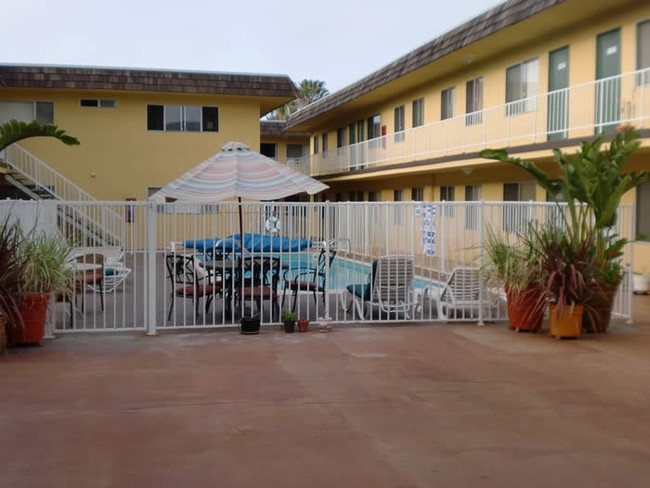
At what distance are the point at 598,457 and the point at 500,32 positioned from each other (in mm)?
15022

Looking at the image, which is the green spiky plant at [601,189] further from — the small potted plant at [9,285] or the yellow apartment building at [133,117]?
the yellow apartment building at [133,117]

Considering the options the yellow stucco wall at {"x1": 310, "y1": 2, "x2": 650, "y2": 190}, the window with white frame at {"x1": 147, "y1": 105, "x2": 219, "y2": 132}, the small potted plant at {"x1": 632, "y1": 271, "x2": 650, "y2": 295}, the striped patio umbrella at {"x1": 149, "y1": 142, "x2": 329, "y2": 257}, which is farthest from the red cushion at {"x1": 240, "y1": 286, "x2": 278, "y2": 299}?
the window with white frame at {"x1": 147, "y1": 105, "x2": 219, "y2": 132}

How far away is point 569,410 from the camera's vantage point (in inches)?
259

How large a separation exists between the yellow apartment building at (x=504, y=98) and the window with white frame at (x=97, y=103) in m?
9.35

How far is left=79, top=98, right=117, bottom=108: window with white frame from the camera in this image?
27.2m

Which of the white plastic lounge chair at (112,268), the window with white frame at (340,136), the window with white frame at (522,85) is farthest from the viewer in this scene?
the window with white frame at (340,136)

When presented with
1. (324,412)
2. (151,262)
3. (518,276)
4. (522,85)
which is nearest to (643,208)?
(522,85)

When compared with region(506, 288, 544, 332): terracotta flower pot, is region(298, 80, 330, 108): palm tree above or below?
above

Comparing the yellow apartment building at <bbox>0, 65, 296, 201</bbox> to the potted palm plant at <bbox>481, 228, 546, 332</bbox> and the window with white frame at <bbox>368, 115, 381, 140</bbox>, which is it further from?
the potted palm plant at <bbox>481, 228, 546, 332</bbox>

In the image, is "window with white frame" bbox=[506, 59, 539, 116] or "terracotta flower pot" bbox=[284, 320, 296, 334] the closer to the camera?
"terracotta flower pot" bbox=[284, 320, 296, 334]

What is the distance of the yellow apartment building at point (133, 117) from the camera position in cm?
2650

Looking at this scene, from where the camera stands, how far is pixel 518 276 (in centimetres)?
1054

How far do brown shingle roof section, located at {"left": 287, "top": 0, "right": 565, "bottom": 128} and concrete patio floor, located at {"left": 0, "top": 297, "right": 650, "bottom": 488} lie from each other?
9896mm

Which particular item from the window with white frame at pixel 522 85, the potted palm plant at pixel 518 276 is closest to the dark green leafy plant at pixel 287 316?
the potted palm plant at pixel 518 276
